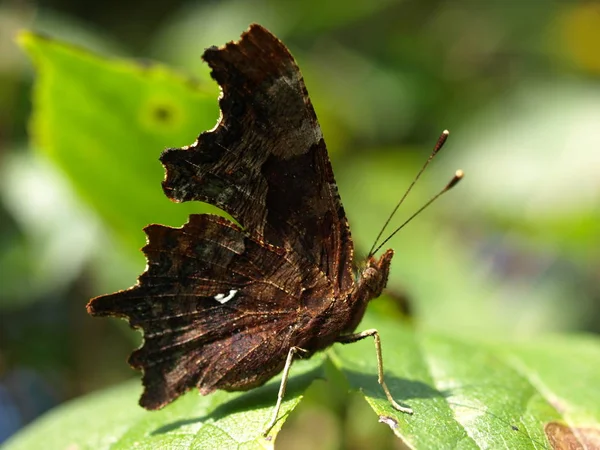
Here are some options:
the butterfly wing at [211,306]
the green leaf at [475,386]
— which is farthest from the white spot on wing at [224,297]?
the green leaf at [475,386]

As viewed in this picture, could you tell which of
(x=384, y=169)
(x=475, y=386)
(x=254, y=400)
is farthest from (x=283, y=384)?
(x=384, y=169)

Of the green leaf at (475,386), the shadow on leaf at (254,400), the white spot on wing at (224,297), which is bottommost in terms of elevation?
the green leaf at (475,386)

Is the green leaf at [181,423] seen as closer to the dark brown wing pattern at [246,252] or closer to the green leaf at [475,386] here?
the dark brown wing pattern at [246,252]

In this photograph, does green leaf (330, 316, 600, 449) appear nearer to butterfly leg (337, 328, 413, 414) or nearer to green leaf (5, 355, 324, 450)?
butterfly leg (337, 328, 413, 414)

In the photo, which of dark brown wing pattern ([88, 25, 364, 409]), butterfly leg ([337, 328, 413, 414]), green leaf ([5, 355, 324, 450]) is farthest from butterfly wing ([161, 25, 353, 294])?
green leaf ([5, 355, 324, 450])

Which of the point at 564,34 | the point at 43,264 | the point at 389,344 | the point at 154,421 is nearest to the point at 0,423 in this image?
the point at 43,264

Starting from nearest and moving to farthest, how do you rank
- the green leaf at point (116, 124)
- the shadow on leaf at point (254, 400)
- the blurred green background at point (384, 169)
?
1. the shadow on leaf at point (254, 400)
2. the green leaf at point (116, 124)
3. the blurred green background at point (384, 169)
